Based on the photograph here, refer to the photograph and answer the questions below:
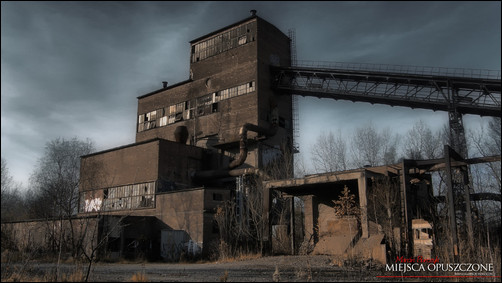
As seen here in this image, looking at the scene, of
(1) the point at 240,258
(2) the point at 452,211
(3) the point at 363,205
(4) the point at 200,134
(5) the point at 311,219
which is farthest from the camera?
(4) the point at 200,134

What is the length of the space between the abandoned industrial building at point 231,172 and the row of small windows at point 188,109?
0.10 metres

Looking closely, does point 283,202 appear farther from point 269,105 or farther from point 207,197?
point 269,105

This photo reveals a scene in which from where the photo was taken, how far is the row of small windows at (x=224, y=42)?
32.9 m

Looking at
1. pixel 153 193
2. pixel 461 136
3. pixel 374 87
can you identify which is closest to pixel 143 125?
pixel 153 193

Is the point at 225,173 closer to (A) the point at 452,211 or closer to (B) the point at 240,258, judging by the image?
(B) the point at 240,258

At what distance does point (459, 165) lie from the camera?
17500 mm

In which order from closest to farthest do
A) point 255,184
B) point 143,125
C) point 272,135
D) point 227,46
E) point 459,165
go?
1. point 459,165
2. point 255,184
3. point 272,135
4. point 227,46
5. point 143,125

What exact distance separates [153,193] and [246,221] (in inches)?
287

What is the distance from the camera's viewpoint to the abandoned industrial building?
17.6 m

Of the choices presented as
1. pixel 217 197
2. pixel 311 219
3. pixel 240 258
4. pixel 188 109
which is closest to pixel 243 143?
pixel 217 197

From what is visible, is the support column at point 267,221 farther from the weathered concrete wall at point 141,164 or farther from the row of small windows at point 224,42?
the row of small windows at point 224,42

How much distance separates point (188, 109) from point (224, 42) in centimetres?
661

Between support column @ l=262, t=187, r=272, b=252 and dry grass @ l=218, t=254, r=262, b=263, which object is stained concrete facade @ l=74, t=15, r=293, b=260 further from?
dry grass @ l=218, t=254, r=262, b=263

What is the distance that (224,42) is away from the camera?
113 feet
